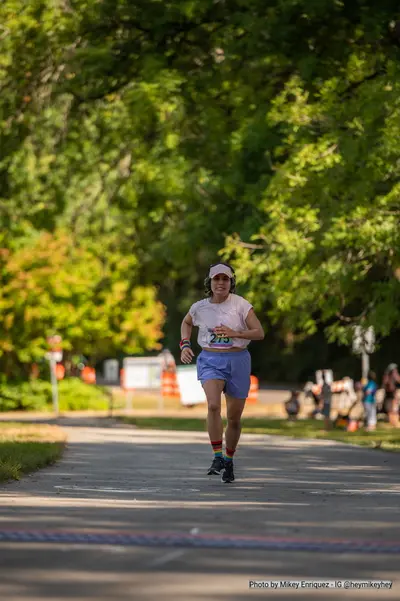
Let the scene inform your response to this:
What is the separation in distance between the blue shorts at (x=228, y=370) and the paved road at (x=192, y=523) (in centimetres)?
77

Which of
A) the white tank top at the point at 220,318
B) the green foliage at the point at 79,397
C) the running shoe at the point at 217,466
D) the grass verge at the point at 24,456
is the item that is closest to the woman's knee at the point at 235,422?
the running shoe at the point at 217,466

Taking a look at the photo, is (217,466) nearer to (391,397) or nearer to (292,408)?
(391,397)

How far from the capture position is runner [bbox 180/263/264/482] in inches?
528

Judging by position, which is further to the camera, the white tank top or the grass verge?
the white tank top

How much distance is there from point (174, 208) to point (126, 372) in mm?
11355

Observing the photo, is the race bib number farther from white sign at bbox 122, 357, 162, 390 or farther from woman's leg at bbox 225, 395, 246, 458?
white sign at bbox 122, 357, 162, 390

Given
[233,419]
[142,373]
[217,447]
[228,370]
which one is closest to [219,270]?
[228,370]

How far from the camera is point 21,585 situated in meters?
6.64

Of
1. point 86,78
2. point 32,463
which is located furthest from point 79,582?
point 86,78

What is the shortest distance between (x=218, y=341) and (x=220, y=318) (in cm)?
20

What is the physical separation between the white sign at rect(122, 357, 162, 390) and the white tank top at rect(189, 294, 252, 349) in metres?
33.3

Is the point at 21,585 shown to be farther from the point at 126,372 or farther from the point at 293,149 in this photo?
the point at 126,372

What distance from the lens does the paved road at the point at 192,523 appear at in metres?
6.70

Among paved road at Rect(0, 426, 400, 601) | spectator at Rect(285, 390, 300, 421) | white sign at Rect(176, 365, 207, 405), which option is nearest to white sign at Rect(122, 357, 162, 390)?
white sign at Rect(176, 365, 207, 405)
